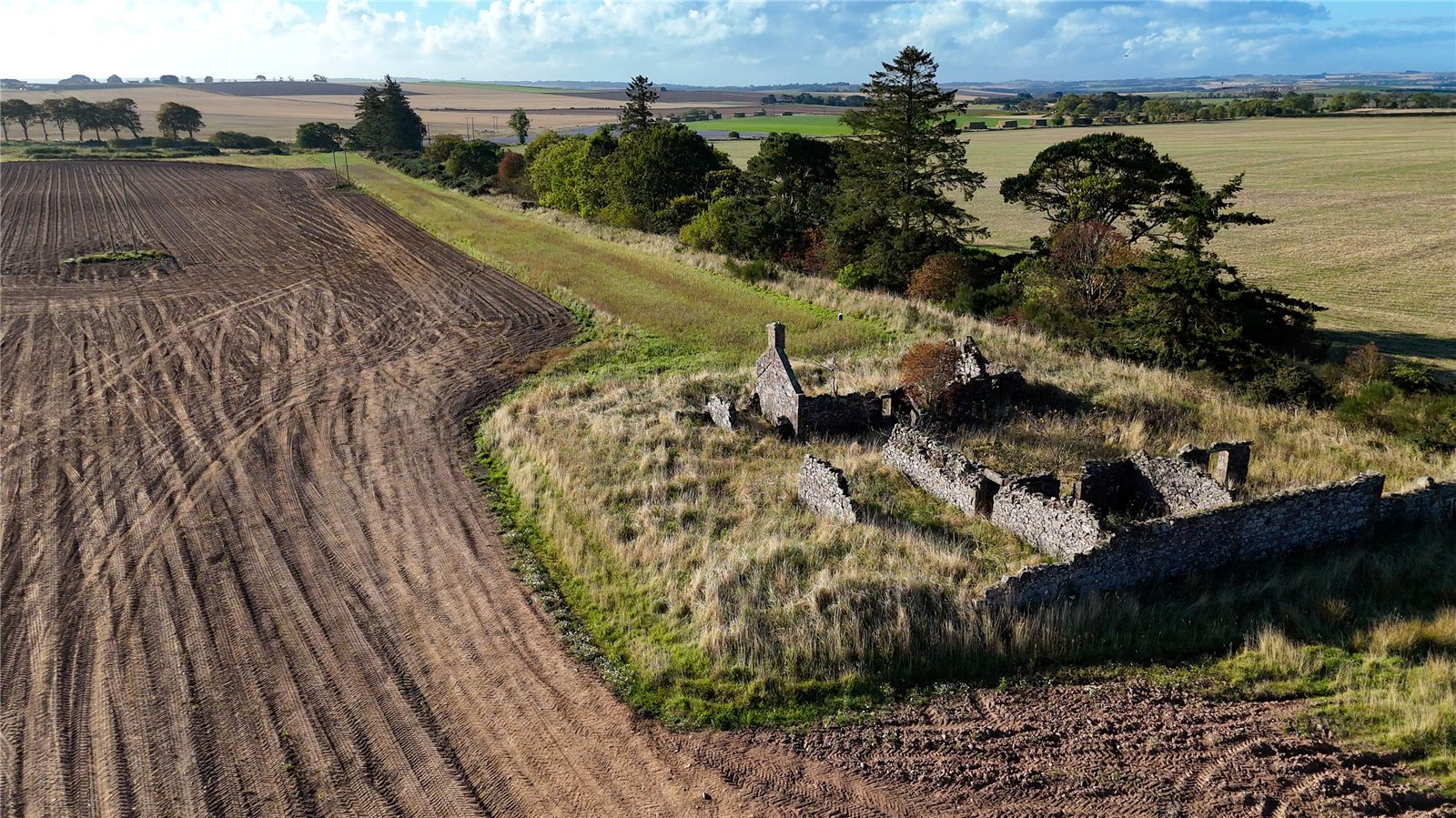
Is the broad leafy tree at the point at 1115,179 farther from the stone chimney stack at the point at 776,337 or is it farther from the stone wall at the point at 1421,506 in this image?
the stone wall at the point at 1421,506

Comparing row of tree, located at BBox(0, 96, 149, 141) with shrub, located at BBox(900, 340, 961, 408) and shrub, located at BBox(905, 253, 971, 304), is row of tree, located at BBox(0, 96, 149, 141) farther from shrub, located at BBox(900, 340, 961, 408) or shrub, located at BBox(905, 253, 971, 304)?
shrub, located at BBox(900, 340, 961, 408)

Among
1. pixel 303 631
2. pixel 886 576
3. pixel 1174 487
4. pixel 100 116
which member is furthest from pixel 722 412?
pixel 100 116

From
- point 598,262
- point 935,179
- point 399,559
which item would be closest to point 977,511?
point 399,559

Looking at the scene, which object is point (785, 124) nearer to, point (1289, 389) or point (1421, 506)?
point (1289, 389)

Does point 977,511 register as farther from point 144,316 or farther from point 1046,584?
point 144,316

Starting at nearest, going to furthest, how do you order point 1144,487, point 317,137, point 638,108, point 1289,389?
point 1144,487, point 1289,389, point 638,108, point 317,137

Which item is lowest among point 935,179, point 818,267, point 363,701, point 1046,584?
point 363,701

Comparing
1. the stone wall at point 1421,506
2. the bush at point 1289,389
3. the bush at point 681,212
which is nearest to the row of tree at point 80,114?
the bush at point 681,212

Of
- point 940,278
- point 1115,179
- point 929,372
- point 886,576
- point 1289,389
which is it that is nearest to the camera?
point 886,576
